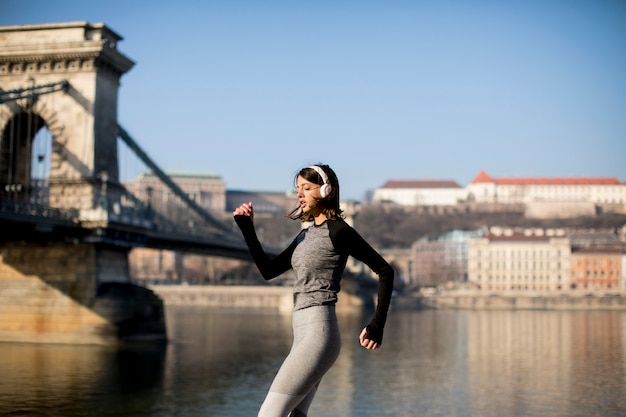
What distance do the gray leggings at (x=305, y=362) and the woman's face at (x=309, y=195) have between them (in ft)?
1.74

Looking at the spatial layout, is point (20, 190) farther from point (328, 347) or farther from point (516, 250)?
point (516, 250)

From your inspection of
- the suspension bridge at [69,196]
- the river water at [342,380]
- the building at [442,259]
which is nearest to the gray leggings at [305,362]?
the river water at [342,380]

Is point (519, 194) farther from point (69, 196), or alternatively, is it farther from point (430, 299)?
point (69, 196)

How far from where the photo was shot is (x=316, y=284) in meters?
4.64

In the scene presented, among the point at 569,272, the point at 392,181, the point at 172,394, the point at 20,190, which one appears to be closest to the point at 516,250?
the point at 569,272

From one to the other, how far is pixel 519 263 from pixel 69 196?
82.9 m

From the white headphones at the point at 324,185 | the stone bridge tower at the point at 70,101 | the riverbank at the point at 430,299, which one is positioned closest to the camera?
the white headphones at the point at 324,185


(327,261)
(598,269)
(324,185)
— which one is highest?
(324,185)

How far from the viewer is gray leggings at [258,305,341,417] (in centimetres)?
449

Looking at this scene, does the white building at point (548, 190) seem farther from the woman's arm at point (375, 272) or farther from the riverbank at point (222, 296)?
the woman's arm at point (375, 272)

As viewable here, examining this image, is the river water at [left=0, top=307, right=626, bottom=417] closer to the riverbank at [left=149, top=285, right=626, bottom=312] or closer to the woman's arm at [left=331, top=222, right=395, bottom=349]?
the woman's arm at [left=331, top=222, right=395, bottom=349]

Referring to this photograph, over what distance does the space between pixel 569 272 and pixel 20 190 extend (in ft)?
271

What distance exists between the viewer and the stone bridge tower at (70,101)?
1125 inches

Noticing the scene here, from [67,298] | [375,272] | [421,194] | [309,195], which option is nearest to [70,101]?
[67,298]
